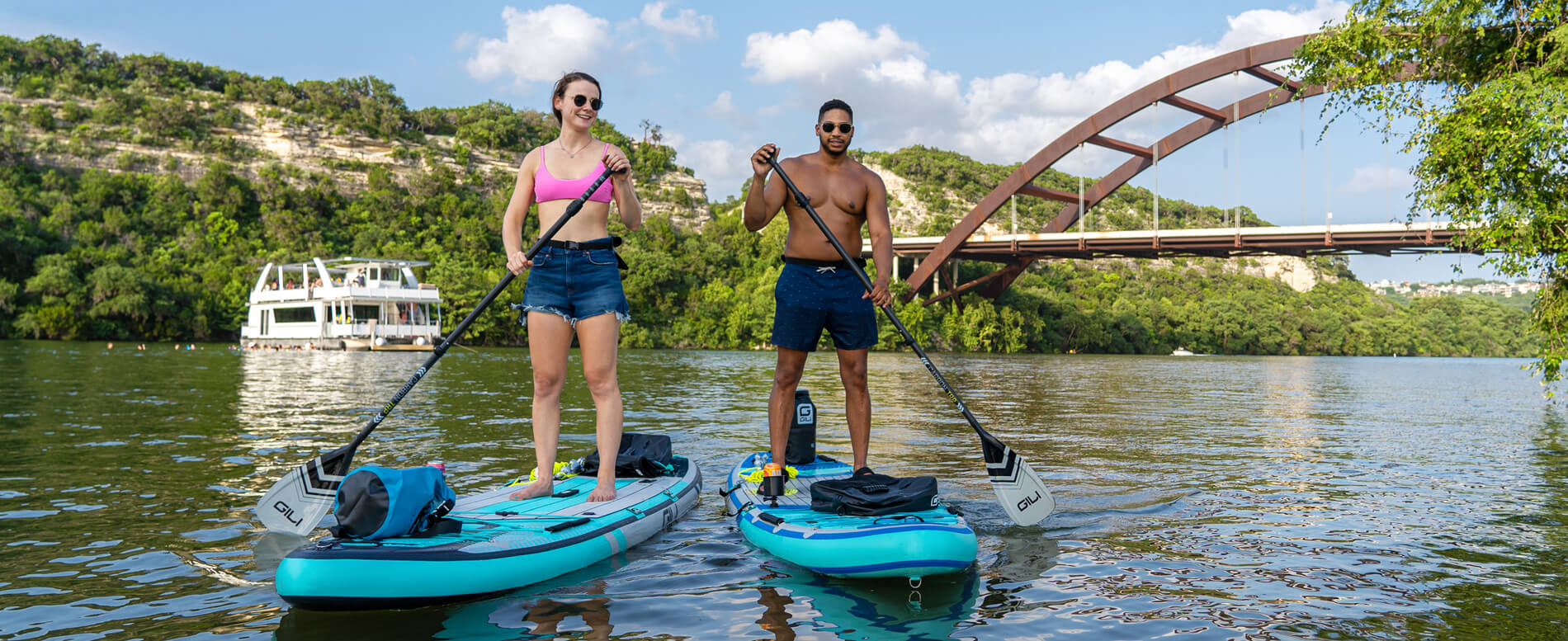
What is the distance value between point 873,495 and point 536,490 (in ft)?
6.25

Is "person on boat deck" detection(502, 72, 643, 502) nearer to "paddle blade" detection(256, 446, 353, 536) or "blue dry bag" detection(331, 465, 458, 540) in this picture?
"paddle blade" detection(256, 446, 353, 536)

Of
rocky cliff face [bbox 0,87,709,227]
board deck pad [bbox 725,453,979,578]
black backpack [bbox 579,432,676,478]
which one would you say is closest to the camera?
board deck pad [bbox 725,453,979,578]

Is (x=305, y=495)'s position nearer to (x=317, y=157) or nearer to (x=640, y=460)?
(x=640, y=460)

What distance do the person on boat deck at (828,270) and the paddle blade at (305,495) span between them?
2313mm

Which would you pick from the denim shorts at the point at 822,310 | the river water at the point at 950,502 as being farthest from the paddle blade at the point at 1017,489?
the denim shorts at the point at 822,310

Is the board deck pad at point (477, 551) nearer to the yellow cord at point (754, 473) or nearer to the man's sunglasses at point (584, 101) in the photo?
the yellow cord at point (754, 473)

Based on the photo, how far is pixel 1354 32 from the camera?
1121 cm

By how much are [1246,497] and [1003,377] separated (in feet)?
59.5

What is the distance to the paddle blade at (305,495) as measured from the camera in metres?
4.32

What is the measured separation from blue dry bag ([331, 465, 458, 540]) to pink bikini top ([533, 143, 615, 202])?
6.14ft

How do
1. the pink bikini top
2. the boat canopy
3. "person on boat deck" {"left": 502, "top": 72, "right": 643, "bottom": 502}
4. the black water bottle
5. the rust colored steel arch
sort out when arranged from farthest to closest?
the boat canopy < the rust colored steel arch < the black water bottle < the pink bikini top < "person on boat deck" {"left": 502, "top": 72, "right": 643, "bottom": 502}

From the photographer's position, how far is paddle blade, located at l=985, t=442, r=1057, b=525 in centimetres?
498

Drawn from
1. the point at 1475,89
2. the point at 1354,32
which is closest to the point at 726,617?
the point at 1475,89

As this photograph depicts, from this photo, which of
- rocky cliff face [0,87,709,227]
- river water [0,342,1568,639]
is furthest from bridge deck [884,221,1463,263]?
rocky cliff face [0,87,709,227]
